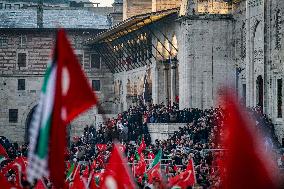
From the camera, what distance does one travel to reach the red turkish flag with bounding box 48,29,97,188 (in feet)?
30.2

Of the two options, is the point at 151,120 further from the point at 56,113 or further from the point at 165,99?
the point at 56,113

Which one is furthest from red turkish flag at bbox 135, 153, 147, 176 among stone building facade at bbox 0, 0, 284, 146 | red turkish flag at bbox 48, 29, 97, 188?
red turkish flag at bbox 48, 29, 97, 188

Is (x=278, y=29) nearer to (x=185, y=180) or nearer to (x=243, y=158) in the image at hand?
(x=185, y=180)

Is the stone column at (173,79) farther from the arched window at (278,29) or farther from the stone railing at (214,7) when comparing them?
the arched window at (278,29)

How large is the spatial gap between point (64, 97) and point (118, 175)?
2247mm

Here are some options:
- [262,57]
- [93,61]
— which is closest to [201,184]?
[262,57]

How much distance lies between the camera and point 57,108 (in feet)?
31.0

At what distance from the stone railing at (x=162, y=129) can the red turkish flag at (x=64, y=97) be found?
A: 2599 cm

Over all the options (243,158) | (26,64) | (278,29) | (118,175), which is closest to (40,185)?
(118,175)

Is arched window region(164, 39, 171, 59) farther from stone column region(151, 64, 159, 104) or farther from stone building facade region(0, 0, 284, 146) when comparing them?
stone column region(151, 64, 159, 104)

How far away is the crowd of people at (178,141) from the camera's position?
21.9 m

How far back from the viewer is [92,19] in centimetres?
6500

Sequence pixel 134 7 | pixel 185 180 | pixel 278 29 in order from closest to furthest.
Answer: pixel 185 180
pixel 278 29
pixel 134 7

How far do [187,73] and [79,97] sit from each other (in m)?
30.4
